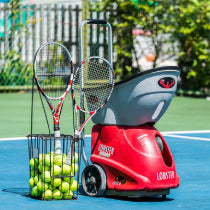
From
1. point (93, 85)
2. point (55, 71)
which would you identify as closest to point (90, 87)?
point (93, 85)

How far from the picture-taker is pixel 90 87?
230 inches

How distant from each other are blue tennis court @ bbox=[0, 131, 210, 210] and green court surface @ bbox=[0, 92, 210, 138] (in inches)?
70.5

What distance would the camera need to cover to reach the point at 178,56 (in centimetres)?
1741

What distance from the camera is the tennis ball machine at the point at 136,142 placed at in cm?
549

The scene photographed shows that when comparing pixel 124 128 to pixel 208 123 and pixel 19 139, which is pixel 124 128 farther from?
pixel 208 123

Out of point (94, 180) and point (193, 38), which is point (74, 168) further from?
point (193, 38)

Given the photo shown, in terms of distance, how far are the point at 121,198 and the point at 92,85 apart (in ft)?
3.20

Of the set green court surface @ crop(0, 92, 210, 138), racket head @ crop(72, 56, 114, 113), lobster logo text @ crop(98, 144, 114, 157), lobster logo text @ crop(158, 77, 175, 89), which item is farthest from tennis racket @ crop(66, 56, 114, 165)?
green court surface @ crop(0, 92, 210, 138)

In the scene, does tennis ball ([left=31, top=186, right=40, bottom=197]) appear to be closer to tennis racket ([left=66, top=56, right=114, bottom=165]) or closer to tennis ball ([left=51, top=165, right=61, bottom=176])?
tennis ball ([left=51, top=165, right=61, bottom=176])

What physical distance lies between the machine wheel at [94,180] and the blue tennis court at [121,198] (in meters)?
0.07

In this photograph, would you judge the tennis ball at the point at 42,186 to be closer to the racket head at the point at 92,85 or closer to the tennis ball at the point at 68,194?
the tennis ball at the point at 68,194

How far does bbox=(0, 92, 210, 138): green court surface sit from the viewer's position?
35.9 ft

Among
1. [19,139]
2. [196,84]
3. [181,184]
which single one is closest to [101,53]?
[196,84]

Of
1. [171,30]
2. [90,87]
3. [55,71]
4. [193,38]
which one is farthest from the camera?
[171,30]
